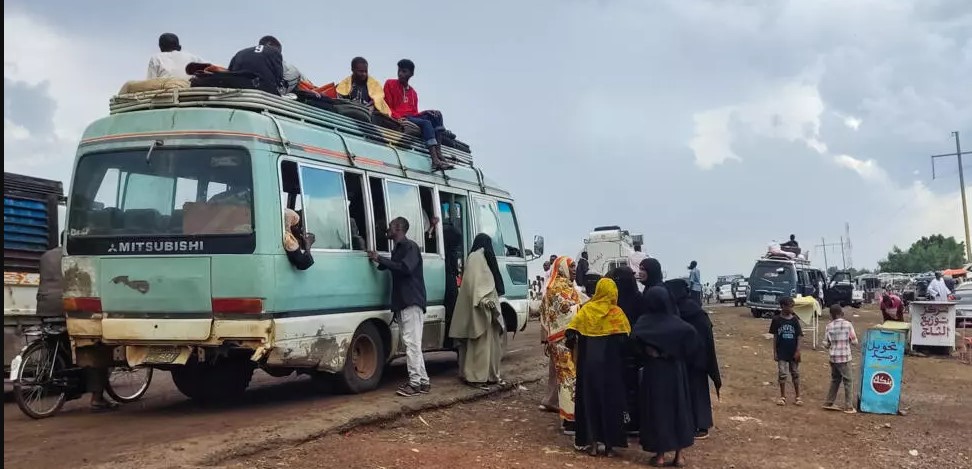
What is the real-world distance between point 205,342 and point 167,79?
2.48 metres

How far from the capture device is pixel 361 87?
32.0ft

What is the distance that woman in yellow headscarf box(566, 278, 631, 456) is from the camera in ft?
21.9

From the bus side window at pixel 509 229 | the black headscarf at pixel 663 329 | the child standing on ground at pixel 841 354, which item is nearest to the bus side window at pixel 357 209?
the black headscarf at pixel 663 329

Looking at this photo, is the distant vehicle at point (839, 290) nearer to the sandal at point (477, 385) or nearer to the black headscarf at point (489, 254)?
the sandal at point (477, 385)

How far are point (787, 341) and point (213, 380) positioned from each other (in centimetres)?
683

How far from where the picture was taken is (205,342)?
22.6 feet

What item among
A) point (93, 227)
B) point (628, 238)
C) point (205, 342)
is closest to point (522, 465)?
point (205, 342)

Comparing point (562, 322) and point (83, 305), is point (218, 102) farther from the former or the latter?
point (562, 322)

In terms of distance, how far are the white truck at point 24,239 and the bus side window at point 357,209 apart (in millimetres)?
3650

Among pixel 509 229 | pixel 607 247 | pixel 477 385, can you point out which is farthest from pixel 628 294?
pixel 607 247

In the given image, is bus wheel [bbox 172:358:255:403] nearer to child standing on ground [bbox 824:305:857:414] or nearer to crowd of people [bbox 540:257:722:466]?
crowd of people [bbox 540:257:722:466]

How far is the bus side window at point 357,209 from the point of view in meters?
8.27

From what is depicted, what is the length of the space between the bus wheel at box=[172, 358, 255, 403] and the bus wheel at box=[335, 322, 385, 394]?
3.35 ft

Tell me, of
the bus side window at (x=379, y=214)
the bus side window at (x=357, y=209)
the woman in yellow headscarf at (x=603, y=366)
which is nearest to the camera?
the woman in yellow headscarf at (x=603, y=366)
